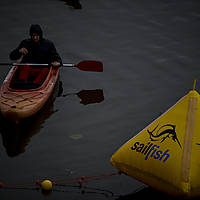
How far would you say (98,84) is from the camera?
10.6m

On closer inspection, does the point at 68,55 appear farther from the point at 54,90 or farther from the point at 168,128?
the point at 168,128

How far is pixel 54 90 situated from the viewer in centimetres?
1011

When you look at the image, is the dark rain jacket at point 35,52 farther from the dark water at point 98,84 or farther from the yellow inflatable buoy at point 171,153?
the yellow inflatable buoy at point 171,153

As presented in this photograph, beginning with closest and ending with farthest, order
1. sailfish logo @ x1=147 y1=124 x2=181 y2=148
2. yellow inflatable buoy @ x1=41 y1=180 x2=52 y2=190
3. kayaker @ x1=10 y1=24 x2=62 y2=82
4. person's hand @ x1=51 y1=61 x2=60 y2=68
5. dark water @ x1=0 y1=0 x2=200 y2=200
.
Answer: sailfish logo @ x1=147 y1=124 x2=181 y2=148 → yellow inflatable buoy @ x1=41 y1=180 x2=52 y2=190 → dark water @ x1=0 y1=0 x2=200 y2=200 → kayaker @ x1=10 y1=24 x2=62 y2=82 → person's hand @ x1=51 y1=61 x2=60 y2=68

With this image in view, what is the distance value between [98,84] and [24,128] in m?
2.37

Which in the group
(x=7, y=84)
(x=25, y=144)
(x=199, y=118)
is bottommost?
(x=25, y=144)

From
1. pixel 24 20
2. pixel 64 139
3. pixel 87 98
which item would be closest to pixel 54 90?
pixel 87 98

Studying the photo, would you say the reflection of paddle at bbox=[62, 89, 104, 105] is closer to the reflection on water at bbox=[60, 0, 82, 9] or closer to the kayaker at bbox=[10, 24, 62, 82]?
the kayaker at bbox=[10, 24, 62, 82]

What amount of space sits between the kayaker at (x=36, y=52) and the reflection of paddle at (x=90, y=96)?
743 mm

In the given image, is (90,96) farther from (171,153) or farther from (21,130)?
(171,153)

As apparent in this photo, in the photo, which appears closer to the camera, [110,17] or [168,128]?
[168,128]

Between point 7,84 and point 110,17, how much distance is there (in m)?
5.37

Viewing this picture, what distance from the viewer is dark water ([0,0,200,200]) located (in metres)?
7.65

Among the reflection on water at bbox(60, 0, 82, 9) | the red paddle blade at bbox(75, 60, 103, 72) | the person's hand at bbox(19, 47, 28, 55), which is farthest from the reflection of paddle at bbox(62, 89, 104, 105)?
the reflection on water at bbox(60, 0, 82, 9)
